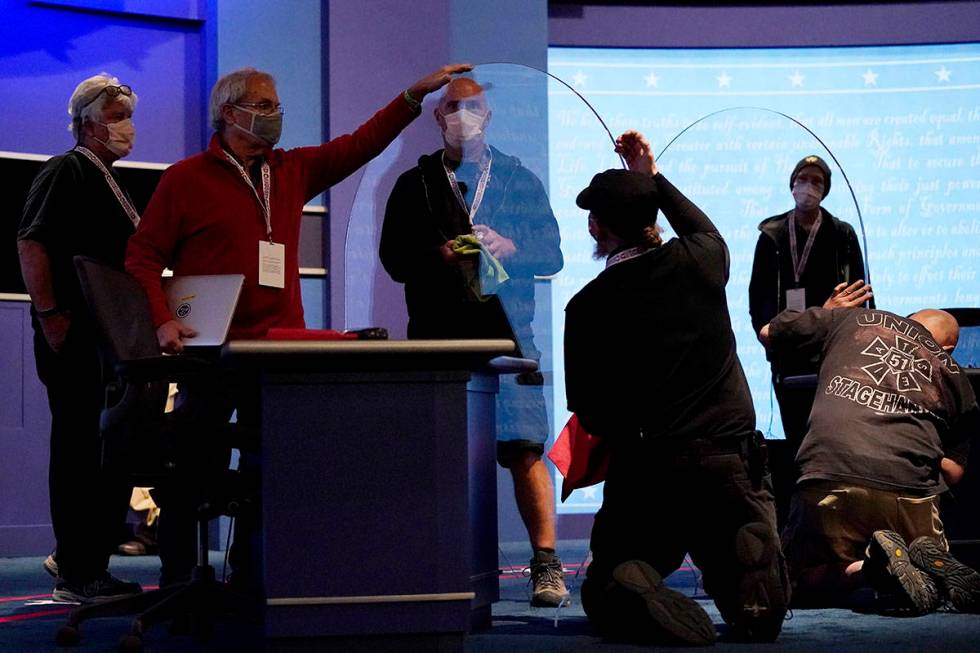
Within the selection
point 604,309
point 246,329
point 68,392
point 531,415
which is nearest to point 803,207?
point 531,415

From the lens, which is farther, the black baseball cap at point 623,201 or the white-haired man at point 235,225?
the white-haired man at point 235,225

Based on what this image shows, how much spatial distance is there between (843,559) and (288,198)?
1804 millimetres

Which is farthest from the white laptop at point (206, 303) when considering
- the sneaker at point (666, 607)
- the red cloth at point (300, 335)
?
the sneaker at point (666, 607)

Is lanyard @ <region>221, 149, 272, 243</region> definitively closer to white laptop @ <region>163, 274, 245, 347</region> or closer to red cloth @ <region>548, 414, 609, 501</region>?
white laptop @ <region>163, 274, 245, 347</region>

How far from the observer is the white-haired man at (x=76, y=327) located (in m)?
3.76

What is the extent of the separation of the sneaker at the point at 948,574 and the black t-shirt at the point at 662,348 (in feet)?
2.36

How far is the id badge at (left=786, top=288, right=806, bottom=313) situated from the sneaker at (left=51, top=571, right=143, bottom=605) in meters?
2.40

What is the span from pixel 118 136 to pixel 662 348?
6.22 feet

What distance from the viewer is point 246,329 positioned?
3.33 metres

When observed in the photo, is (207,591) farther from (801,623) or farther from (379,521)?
(801,623)

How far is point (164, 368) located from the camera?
2.93 meters

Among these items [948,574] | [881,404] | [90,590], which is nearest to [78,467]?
[90,590]

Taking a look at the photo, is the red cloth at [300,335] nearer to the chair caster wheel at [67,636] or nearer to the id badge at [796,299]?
the chair caster wheel at [67,636]

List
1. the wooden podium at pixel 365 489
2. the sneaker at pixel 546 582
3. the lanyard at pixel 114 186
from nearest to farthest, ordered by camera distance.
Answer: the wooden podium at pixel 365 489 < the sneaker at pixel 546 582 < the lanyard at pixel 114 186
